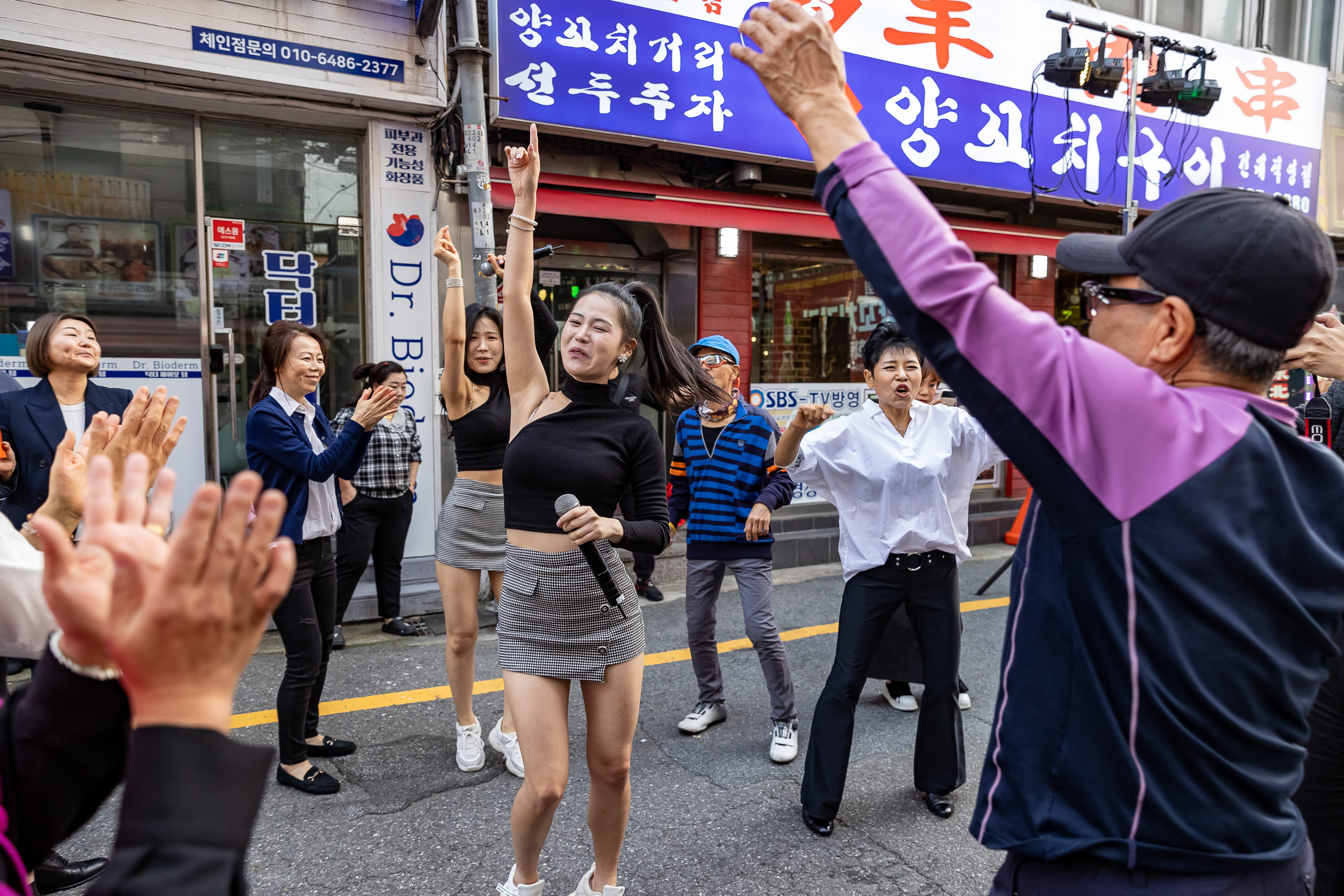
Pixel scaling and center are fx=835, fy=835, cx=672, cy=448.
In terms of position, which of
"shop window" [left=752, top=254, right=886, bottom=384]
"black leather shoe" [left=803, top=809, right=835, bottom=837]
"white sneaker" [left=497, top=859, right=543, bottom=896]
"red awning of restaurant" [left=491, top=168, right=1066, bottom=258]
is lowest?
"black leather shoe" [left=803, top=809, right=835, bottom=837]

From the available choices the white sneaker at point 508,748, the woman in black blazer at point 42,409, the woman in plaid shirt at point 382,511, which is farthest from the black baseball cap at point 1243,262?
the woman in plaid shirt at point 382,511

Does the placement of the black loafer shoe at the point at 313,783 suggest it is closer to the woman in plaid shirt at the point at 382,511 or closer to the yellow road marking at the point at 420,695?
the yellow road marking at the point at 420,695

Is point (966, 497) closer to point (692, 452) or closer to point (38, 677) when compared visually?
point (692, 452)

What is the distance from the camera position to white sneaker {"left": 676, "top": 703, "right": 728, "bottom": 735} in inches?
161

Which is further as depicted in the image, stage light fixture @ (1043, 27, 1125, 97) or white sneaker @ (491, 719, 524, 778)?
stage light fixture @ (1043, 27, 1125, 97)

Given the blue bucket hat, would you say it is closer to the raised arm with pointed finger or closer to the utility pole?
the utility pole

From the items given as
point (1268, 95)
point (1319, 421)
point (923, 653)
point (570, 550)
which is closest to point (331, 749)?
point (570, 550)

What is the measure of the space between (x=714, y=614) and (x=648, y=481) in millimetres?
1750

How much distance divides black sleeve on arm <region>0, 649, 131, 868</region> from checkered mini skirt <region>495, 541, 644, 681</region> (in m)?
1.48

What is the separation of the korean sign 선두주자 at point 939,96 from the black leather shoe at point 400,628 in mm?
3800

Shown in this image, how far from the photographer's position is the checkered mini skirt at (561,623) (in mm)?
2518

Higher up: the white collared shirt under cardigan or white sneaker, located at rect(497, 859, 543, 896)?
the white collared shirt under cardigan

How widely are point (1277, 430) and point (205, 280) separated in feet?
22.3

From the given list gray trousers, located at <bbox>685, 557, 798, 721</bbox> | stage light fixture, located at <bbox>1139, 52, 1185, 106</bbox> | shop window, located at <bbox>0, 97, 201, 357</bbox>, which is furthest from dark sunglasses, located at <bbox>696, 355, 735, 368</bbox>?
stage light fixture, located at <bbox>1139, 52, 1185, 106</bbox>
